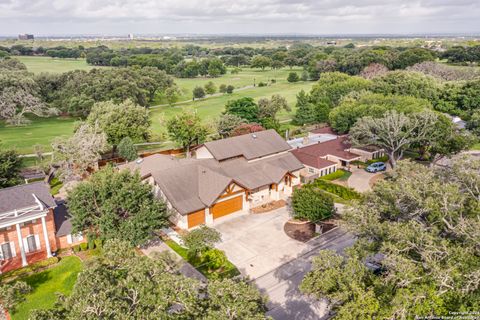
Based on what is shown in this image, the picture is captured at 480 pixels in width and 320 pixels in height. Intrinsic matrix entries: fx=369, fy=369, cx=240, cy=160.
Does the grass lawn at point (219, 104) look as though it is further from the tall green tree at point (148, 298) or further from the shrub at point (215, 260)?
the tall green tree at point (148, 298)

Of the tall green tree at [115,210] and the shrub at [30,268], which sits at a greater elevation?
the tall green tree at [115,210]

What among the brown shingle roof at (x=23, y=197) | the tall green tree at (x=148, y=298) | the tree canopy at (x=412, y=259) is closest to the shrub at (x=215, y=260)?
the tree canopy at (x=412, y=259)

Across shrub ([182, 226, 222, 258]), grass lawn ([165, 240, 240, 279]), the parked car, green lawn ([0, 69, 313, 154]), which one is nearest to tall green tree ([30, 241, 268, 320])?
grass lawn ([165, 240, 240, 279])

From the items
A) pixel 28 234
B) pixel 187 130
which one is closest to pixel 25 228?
pixel 28 234

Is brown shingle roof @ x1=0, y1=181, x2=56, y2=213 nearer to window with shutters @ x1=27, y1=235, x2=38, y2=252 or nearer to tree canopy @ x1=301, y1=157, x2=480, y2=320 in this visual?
window with shutters @ x1=27, y1=235, x2=38, y2=252

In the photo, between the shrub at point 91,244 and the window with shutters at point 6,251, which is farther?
the shrub at point 91,244

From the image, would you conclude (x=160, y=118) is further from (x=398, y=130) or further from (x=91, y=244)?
(x=398, y=130)
